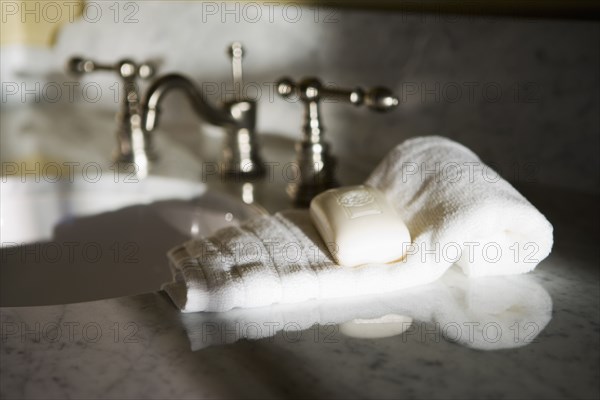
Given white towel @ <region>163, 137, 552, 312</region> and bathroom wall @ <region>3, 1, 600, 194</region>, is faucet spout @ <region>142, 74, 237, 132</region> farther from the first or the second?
white towel @ <region>163, 137, 552, 312</region>

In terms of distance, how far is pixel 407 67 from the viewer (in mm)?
1165

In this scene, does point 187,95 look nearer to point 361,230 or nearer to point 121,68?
point 121,68

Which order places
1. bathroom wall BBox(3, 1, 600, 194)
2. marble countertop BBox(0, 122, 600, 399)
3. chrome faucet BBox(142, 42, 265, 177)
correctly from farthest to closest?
chrome faucet BBox(142, 42, 265, 177) < bathroom wall BBox(3, 1, 600, 194) < marble countertop BBox(0, 122, 600, 399)

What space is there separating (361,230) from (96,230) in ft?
1.88

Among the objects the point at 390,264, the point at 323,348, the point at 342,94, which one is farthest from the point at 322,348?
the point at 342,94

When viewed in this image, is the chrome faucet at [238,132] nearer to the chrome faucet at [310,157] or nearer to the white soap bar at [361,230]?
the chrome faucet at [310,157]

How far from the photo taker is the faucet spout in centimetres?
106

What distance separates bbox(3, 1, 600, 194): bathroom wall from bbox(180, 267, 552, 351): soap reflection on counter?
14.2 inches

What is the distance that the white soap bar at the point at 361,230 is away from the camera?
2.39 feet

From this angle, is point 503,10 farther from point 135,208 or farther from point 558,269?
point 135,208

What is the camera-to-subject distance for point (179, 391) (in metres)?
0.56

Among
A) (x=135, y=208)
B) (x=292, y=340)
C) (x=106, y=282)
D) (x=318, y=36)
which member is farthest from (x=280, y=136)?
(x=292, y=340)

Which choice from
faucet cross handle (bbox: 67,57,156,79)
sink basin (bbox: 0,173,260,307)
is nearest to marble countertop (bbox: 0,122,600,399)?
sink basin (bbox: 0,173,260,307)

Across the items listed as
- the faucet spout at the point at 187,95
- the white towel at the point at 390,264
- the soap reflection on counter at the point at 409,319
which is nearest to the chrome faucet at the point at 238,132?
the faucet spout at the point at 187,95
